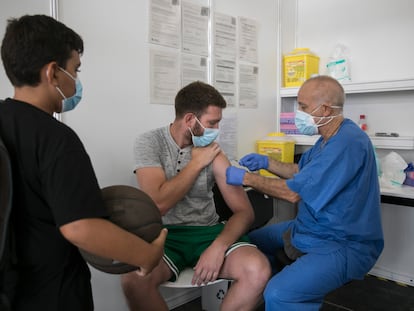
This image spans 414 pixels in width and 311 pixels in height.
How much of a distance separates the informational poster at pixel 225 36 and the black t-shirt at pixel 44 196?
5.42ft

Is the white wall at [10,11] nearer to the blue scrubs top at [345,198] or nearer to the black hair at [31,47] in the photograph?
the black hair at [31,47]

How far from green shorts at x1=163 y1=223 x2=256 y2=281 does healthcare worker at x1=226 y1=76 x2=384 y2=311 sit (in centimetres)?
25

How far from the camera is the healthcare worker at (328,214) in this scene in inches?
55.2

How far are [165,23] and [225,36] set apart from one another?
20.6 inches

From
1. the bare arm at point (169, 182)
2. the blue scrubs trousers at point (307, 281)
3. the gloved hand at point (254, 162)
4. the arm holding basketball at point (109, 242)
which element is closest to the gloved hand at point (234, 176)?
the bare arm at point (169, 182)

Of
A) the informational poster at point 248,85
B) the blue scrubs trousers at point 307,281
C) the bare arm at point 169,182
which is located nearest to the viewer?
the blue scrubs trousers at point 307,281

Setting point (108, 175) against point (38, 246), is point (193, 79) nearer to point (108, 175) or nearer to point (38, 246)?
point (108, 175)

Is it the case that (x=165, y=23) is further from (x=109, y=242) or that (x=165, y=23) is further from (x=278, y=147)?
(x=109, y=242)

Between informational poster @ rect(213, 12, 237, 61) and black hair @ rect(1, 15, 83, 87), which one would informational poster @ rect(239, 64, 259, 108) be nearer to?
informational poster @ rect(213, 12, 237, 61)

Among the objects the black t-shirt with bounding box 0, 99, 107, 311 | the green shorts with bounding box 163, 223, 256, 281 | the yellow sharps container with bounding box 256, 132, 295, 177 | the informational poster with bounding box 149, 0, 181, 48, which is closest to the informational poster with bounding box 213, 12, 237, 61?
the informational poster with bounding box 149, 0, 181, 48

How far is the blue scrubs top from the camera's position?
4.73 feet

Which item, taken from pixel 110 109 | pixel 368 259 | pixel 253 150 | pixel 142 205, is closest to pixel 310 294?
pixel 368 259

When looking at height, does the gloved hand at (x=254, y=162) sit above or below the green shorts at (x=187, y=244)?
above

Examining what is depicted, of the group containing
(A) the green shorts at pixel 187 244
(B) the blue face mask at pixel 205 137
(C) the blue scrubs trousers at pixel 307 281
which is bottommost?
(C) the blue scrubs trousers at pixel 307 281
